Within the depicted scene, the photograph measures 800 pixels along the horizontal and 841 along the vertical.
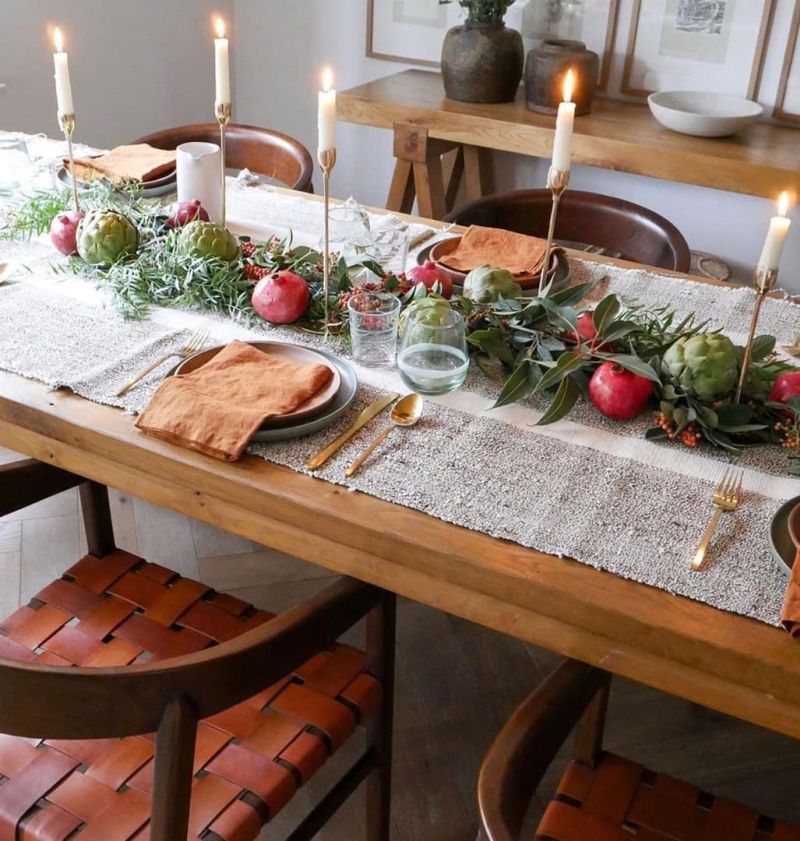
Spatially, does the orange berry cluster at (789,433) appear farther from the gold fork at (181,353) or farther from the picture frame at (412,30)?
the picture frame at (412,30)

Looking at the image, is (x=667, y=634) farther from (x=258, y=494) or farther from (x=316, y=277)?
(x=316, y=277)

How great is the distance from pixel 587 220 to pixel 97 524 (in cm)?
120

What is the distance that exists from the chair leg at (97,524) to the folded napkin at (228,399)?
0.89 ft

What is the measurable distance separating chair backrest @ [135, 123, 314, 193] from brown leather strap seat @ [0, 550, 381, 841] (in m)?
1.26

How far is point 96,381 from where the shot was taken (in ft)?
3.99

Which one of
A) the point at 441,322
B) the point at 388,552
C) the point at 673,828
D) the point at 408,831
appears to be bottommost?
the point at 408,831

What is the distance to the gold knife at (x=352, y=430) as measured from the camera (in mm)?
1072

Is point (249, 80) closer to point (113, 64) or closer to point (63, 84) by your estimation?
point (113, 64)

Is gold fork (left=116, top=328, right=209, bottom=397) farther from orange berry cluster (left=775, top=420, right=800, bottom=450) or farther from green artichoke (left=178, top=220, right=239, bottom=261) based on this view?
orange berry cluster (left=775, top=420, right=800, bottom=450)

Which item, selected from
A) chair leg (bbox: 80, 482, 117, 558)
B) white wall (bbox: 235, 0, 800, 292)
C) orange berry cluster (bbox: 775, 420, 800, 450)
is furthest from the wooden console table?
chair leg (bbox: 80, 482, 117, 558)

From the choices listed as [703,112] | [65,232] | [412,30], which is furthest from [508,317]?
[412,30]

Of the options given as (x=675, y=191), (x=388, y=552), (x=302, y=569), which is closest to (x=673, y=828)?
(x=388, y=552)

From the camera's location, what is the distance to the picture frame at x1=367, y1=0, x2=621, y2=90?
3.10 metres

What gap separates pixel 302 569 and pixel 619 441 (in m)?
0.98
